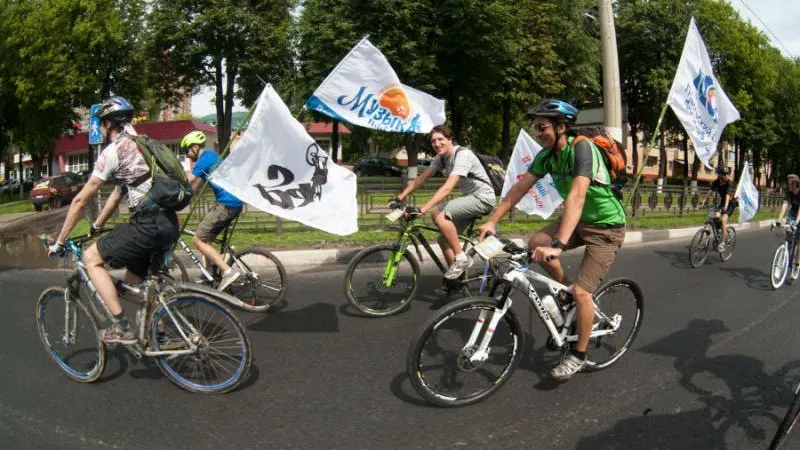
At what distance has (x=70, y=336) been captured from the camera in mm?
3934

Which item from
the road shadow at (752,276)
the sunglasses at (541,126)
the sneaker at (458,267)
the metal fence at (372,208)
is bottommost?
the road shadow at (752,276)

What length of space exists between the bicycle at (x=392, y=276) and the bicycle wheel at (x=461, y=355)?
173 cm

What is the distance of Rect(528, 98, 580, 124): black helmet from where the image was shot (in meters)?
3.60

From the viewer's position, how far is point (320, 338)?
4.86m

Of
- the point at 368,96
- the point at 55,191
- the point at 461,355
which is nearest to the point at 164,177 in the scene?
the point at 461,355

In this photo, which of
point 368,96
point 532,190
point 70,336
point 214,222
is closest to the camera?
point 70,336

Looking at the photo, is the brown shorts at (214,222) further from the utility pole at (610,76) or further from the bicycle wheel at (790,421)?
the utility pole at (610,76)

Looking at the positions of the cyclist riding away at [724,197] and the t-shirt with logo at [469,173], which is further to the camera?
the cyclist riding away at [724,197]

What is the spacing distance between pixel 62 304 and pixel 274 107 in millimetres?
2258

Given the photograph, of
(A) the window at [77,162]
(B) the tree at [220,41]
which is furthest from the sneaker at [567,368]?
(A) the window at [77,162]

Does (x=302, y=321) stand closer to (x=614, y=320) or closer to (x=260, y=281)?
(x=260, y=281)

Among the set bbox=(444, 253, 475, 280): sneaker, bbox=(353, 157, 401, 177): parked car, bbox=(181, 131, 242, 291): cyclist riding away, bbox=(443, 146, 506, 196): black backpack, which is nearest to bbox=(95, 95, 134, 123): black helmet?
bbox=(181, 131, 242, 291): cyclist riding away

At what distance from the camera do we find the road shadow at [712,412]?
3.09 metres

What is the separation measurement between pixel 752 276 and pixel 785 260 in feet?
2.61
